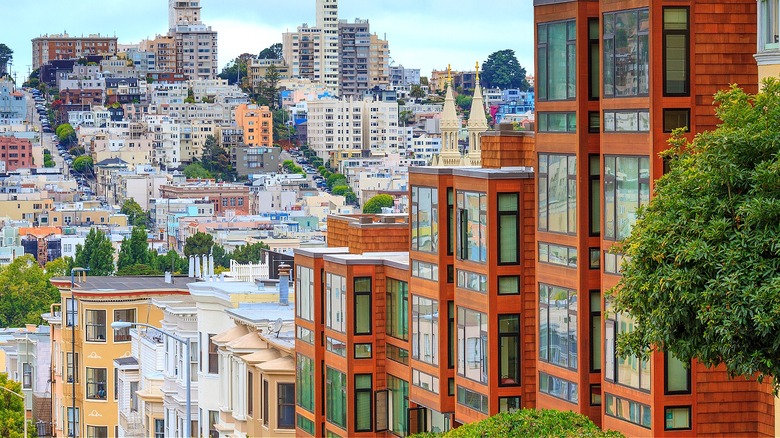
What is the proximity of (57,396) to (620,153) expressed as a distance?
5001 cm

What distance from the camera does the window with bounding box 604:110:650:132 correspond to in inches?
1171

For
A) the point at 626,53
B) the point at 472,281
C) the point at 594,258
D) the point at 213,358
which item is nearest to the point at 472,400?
the point at 472,281

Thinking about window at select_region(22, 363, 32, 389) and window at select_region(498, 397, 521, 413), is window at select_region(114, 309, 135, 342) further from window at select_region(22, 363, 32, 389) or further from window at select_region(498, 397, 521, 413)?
window at select_region(498, 397, 521, 413)

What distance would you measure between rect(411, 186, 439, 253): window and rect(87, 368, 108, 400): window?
112ft

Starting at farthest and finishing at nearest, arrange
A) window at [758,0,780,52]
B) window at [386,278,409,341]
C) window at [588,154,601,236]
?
window at [386,278,409,341] < window at [588,154,601,236] < window at [758,0,780,52]

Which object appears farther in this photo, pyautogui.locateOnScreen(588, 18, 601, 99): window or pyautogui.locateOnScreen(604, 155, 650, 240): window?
pyautogui.locateOnScreen(588, 18, 601, 99): window

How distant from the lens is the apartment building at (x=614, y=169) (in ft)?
96.5

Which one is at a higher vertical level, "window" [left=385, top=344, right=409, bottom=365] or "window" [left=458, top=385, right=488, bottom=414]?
"window" [left=385, top=344, right=409, bottom=365]

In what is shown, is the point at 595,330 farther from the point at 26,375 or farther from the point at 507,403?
the point at 26,375

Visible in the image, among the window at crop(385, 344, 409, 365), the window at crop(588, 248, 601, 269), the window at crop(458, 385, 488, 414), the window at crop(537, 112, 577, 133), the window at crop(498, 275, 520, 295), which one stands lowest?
the window at crop(458, 385, 488, 414)

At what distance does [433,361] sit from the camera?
122ft

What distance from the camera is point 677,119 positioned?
96.7ft

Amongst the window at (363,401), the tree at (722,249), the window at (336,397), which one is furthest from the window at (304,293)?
the tree at (722,249)

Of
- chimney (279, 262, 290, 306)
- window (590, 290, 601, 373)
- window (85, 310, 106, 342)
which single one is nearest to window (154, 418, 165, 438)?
window (85, 310, 106, 342)
